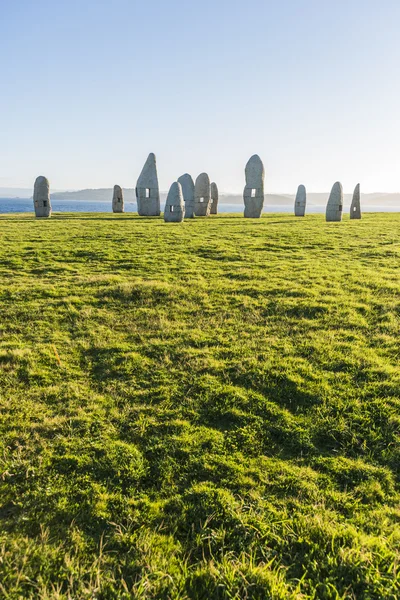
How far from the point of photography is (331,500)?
4.47m

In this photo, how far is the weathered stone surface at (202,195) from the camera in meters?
33.1

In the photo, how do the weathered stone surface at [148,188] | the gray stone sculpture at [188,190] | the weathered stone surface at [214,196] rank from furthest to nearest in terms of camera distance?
the weathered stone surface at [214,196]
the gray stone sculpture at [188,190]
the weathered stone surface at [148,188]

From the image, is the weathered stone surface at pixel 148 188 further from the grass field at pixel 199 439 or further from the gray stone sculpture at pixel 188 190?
the grass field at pixel 199 439

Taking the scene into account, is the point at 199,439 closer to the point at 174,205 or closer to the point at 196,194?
the point at 174,205

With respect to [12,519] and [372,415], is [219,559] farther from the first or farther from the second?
[372,415]

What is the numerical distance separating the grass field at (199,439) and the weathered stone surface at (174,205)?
51.6ft

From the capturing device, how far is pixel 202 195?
3362 cm

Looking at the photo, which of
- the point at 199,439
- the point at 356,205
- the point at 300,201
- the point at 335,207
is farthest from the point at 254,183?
the point at 199,439

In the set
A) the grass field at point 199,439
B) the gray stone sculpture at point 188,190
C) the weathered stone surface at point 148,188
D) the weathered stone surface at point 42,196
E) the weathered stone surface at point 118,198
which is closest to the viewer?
the grass field at point 199,439

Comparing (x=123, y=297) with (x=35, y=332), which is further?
(x=123, y=297)

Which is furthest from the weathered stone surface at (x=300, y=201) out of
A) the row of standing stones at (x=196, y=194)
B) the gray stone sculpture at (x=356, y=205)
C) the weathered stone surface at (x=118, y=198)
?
the weathered stone surface at (x=118, y=198)

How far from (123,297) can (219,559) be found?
779 cm

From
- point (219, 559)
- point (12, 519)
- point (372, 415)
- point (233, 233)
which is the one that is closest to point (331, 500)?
point (219, 559)

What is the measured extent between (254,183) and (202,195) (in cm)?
504
